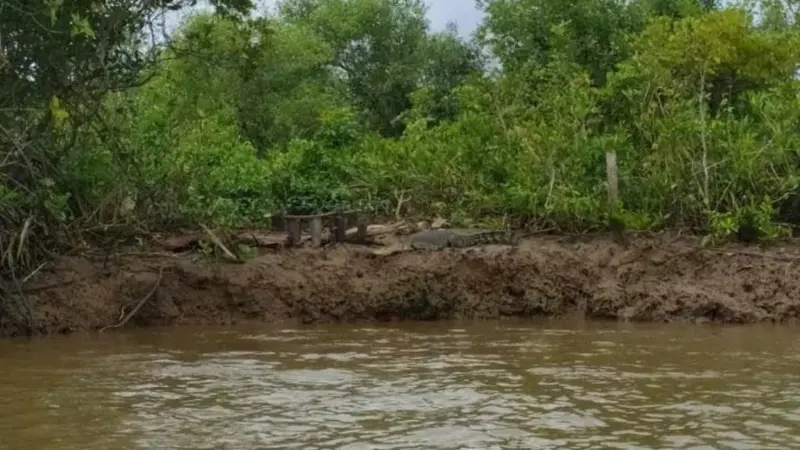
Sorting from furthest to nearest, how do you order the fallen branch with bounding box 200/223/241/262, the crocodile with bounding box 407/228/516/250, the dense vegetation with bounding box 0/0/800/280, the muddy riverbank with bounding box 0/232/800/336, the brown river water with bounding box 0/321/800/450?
1. the crocodile with bounding box 407/228/516/250
2. the fallen branch with bounding box 200/223/241/262
3. the muddy riverbank with bounding box 0/232/800/336
4. the dense vegetation with bounding box 0/0/800/280
5. the brown river water with bounding box 0/321/800/450

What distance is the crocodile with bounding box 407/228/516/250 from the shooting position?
13773 mm

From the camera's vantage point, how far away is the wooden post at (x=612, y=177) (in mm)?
14297

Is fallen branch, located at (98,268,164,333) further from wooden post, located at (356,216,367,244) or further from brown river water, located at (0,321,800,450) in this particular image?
wooden post, located at (356,216,367,244)

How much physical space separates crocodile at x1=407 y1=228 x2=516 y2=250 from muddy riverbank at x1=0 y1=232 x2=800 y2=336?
1.66ft

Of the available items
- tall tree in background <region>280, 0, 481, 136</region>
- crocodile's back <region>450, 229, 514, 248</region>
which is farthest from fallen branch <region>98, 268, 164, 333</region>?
tall tree in background <region>280, 0, 481, 136</region>

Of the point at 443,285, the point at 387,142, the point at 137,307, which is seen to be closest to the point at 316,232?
the point at 443,285

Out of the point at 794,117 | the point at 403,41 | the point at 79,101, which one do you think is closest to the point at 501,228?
the point at 794,117

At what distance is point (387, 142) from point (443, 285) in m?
4.77

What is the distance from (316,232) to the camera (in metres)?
13.8

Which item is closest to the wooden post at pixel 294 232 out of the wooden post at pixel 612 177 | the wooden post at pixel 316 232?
the wooden post at pixel 316 232

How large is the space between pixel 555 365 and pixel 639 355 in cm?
99

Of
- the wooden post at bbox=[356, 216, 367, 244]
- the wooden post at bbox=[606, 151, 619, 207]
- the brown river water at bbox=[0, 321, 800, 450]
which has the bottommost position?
the brown river water at bbox=[0, 321, 800, 450]

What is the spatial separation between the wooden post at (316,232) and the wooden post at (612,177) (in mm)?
3690

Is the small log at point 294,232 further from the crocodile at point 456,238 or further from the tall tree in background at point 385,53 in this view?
the tall tree in background at point 385,53
